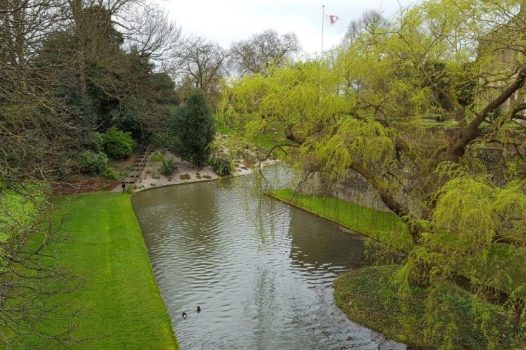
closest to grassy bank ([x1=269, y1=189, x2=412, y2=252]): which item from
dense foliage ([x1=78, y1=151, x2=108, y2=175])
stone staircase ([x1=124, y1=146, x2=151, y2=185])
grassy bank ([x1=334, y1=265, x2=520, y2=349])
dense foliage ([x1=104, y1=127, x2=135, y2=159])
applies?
grassy bank ([x1=334, y1=265, x2=520, y2=349])

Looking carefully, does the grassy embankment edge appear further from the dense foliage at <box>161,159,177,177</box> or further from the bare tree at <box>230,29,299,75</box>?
the bare tree at <box>230,29,299,75</box>

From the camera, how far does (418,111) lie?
12273 mm

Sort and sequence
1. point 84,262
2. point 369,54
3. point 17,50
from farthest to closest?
1. point 84,262
2. point 369,54
3. point 17,50

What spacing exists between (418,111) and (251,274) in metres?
7.24

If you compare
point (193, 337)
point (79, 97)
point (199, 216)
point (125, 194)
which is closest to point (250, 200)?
point (199, 216)

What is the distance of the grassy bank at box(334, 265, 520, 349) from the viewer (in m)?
10.3

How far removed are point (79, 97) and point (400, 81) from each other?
23.7 m

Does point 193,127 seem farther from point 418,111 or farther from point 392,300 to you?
point 392,300

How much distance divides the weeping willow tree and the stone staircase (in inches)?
730

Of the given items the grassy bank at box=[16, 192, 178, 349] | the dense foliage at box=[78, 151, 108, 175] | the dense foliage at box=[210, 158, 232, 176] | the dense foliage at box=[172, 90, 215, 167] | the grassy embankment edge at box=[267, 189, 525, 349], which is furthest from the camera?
A: the dense foliage at box=[172, 90, 215, 167]

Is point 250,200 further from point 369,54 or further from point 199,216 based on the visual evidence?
point 369,54

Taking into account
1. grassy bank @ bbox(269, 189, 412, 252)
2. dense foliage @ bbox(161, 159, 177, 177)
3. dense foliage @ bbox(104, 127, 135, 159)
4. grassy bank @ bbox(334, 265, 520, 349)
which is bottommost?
grassy bank @ bbox(334, 265, 520, 349)

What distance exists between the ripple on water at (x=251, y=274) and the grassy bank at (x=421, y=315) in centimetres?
44

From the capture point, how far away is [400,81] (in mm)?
12242
